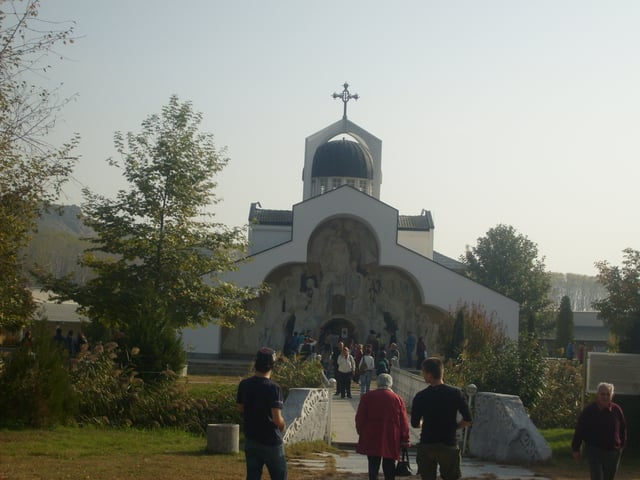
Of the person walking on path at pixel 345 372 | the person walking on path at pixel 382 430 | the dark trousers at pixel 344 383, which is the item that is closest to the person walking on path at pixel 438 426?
the person walking on path at pixel 382 430

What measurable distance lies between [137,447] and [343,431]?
5252 mm

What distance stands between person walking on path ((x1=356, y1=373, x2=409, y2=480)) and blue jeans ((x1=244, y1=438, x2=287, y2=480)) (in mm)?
1603

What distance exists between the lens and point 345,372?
83.7ft

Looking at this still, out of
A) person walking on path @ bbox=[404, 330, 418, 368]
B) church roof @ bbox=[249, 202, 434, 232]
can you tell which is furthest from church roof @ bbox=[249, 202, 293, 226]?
person walking on path @ bbox=[404, 330, 418, 368]

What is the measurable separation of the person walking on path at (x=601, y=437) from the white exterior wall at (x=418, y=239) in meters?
40.0

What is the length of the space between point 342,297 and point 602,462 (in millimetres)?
31629

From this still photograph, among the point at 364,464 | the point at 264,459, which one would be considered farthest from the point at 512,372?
the point at 264,459

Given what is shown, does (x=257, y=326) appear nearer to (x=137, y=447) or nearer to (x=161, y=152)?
(x=161, y=152)

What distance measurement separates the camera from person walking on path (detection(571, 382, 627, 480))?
9797 mm

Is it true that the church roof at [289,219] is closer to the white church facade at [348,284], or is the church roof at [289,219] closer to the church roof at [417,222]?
the church roof at [417,222]

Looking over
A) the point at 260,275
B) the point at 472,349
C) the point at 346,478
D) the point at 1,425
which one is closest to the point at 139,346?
the point at 1,425

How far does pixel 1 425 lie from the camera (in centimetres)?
Answer: 1458

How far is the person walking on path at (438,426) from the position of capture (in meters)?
8.20

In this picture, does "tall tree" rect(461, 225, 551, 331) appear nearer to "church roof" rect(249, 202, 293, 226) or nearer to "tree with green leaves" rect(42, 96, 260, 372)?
"church roof" rect(249, 202, 293, 226)
